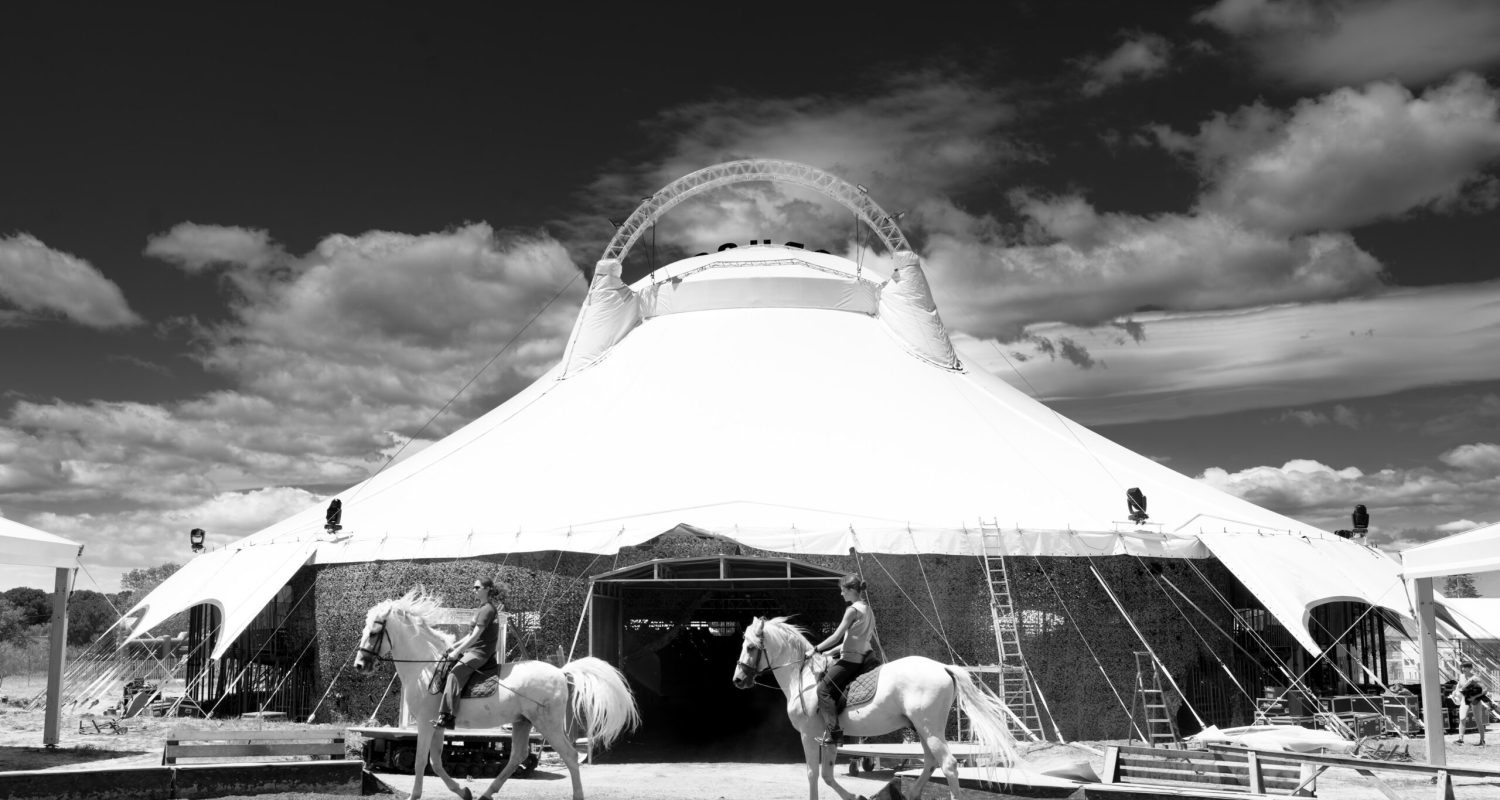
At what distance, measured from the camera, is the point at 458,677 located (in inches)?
360

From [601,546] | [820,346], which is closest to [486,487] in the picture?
[601,546]

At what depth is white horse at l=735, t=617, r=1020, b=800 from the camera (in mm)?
8641

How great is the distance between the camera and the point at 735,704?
65.7 ft

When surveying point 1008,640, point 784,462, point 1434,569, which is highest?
point 784,462

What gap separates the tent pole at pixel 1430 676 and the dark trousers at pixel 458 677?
822 centimetres

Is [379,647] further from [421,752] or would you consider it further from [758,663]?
[758,663]

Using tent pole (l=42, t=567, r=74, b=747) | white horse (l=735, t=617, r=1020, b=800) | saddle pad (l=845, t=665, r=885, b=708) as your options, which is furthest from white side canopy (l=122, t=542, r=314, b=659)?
saddle pad (l=845, t=665, r=885, b=708)

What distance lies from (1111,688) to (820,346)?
7.38 metres

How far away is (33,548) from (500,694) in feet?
23.1

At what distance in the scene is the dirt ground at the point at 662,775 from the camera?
10.4m

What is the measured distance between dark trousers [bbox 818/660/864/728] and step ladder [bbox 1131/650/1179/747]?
582cm

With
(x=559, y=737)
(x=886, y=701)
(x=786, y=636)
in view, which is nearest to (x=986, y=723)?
(x=886, y=701)

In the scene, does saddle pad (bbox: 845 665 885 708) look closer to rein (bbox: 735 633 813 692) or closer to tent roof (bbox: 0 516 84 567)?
rein (bbox: 735 633 813 692)

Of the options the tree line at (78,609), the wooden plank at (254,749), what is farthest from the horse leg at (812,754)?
the tree line at (78,609)
